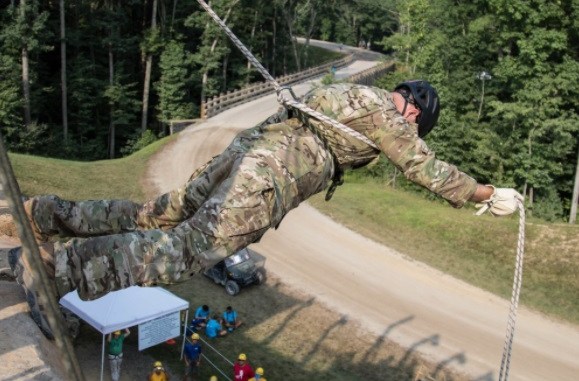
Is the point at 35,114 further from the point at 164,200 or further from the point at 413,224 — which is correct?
the point at 164,200

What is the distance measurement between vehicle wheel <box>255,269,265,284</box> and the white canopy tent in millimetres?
5038

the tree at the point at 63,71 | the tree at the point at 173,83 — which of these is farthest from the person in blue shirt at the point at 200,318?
the tree at the point at 173,83

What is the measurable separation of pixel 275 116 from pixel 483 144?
3088cm

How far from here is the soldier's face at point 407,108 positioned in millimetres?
5789

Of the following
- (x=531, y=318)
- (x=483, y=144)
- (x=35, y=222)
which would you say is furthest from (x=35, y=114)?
(x=35, y=222)

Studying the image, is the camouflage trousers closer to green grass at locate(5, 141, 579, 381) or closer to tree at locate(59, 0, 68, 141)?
green grass at locate(5, 141, 579, 381)

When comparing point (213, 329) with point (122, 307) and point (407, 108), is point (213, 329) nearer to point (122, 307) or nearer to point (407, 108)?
point (122, 307)

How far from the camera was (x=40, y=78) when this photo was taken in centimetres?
4578

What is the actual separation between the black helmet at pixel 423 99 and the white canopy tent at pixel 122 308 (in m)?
8.67

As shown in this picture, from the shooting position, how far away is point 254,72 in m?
55.9

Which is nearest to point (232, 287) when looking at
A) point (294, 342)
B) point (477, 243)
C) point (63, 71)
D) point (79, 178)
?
point (294, 342)

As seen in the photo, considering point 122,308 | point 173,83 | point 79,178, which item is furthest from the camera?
point 173,83

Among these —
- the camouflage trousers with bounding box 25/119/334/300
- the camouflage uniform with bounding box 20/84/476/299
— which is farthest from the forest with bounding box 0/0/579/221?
the camouflage trousers with bounding box 25/119/334/300

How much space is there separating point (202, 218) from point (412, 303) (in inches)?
589
